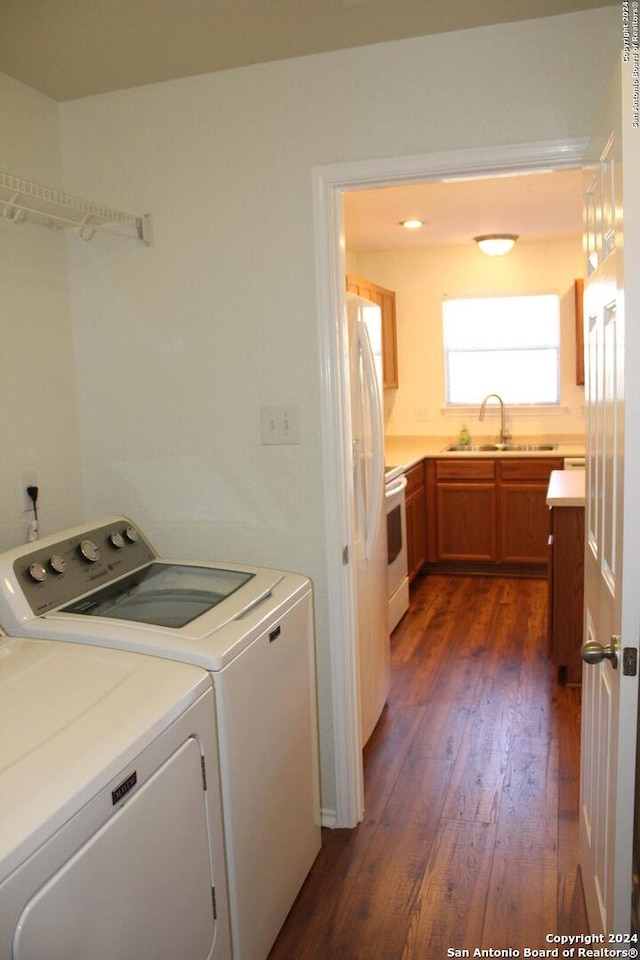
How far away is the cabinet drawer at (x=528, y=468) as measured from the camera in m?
5.39

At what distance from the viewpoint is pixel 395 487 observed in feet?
14.4

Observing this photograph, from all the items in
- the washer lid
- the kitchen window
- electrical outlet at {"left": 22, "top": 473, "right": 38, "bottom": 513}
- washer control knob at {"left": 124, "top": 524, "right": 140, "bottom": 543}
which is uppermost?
the kitchen window

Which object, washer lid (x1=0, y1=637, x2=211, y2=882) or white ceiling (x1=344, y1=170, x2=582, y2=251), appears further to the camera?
white ceiling (x1=344, y1=170, x2=582, y2=251)

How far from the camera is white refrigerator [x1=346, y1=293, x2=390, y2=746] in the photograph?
298 cm

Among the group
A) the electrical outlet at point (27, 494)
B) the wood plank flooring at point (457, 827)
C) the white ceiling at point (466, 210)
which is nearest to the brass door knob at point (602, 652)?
the wood plank flooring at point (457, 827)

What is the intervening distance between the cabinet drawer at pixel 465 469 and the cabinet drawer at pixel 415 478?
5.5 inches

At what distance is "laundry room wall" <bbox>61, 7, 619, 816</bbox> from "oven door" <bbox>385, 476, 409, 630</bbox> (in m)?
1.74

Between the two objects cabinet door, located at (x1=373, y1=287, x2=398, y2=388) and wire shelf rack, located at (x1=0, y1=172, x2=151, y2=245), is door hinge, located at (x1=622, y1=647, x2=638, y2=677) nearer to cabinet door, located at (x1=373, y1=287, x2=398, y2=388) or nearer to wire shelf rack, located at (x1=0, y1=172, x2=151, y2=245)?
wire shelf rack, located at (x1=0, y1=172, x2=151, y2=245)

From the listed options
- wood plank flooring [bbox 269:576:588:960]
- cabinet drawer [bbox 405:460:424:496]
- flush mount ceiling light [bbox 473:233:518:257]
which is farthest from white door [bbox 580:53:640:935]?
flush mount ceiling light [bbox 473:233:518:257]

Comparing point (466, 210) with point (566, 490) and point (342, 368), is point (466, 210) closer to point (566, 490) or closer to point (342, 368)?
point (566, 490)

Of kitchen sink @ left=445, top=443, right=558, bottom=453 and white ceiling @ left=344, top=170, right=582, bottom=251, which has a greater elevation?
white ceiling @ left=344, top=170, right=582, bottom=251

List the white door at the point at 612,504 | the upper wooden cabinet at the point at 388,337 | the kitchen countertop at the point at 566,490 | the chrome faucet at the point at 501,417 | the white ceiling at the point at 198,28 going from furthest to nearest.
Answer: the chrome faucet at the point at 501,417 < the upper wooden cabinet at the point at 388,337 < the kitchen countertop at the point at 566,490 < the white ceiling at the point at 198,28 < the white door at the point at 612,504

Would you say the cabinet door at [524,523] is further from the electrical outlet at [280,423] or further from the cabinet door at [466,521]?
the electrical outlet at [280,423]

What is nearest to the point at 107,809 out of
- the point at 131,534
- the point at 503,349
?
the point at 131,534
